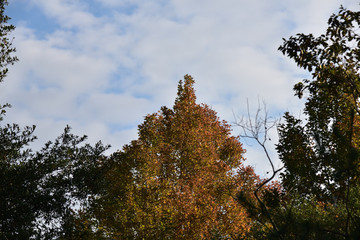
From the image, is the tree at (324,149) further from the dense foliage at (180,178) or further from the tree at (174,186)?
the tree at (174,186)

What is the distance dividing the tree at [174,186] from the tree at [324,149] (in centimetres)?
303

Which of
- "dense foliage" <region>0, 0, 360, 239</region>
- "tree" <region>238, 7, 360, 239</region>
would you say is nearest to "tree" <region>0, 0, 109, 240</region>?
"dense foliage" <region>0, 0, 360, 239</region>

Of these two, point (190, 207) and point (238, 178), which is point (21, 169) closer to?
point (190, 207)

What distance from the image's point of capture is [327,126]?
533 inches

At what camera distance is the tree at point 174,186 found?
543 inches

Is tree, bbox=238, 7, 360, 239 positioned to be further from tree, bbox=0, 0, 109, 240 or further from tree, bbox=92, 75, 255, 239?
tree, bbox=0, 0, 109, 240

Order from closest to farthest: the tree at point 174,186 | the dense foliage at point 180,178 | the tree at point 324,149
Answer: the tree at point 324,149
the dense foliage at point 180,178
the tree at point 174,186

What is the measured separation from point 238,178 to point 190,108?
4867mm

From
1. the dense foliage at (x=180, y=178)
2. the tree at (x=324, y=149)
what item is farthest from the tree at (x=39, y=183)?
the tree at (x=324, y=149)

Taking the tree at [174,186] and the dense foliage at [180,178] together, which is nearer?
the dense foliage at [180,178]

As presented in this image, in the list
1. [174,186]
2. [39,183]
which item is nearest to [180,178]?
[174,186]

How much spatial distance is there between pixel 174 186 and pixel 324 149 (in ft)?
27.5

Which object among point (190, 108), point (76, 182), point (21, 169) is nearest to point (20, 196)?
point (21, 169)

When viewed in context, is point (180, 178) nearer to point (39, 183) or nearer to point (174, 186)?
point (174, 186)
